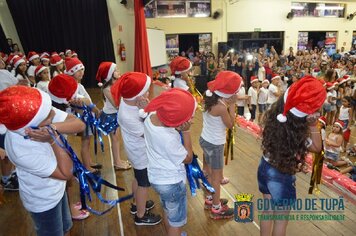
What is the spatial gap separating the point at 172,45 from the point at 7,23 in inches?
246

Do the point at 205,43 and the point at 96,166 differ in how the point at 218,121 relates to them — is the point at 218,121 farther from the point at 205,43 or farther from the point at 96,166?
the point at 205,43

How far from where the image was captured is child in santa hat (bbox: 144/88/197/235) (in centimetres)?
148

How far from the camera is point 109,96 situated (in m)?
2.86

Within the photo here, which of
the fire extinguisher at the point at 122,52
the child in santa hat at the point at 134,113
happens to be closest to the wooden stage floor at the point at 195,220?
the child in santa hat at the point at 134,113

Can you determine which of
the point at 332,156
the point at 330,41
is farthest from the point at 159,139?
the point at 330,41

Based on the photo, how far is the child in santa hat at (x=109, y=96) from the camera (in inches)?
114

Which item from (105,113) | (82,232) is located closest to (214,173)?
(82,232)

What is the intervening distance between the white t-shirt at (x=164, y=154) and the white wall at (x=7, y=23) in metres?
10.5

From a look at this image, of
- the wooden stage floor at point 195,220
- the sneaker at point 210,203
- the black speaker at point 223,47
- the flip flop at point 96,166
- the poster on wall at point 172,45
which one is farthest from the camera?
the black speaker at point 223,47

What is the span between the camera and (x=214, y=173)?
7.68 ft

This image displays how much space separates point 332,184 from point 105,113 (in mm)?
2790

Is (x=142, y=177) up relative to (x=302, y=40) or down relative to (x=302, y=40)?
down

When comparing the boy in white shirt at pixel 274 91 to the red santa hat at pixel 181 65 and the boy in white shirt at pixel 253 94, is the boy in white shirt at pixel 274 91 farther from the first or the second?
the red santa hat at pixel 181 65

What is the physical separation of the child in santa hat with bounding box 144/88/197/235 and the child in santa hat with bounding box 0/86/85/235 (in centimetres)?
44
